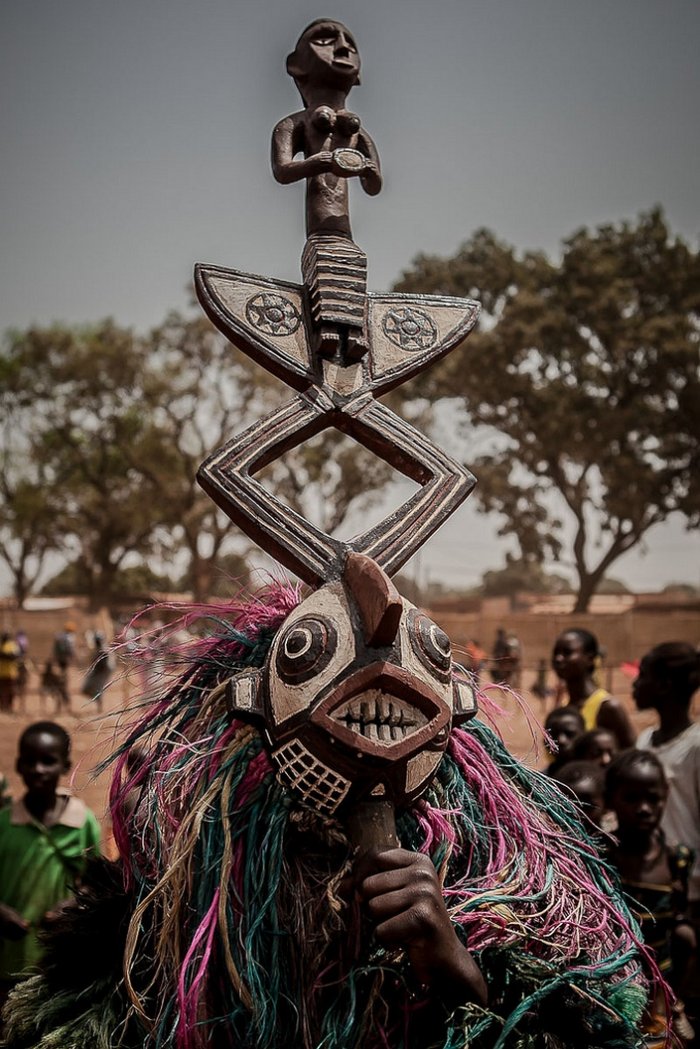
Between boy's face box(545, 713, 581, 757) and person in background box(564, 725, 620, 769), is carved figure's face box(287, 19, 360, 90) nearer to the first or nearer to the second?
person in background box(564, 725, 620, 769)

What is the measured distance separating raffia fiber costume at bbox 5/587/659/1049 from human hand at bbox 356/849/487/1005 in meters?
0.08

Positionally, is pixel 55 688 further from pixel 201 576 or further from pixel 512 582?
pixel 512 582

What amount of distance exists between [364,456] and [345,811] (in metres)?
20.8

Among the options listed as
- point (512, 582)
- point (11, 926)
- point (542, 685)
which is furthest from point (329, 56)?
point (512, 582)

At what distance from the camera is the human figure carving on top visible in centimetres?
190

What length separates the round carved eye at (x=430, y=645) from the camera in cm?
165

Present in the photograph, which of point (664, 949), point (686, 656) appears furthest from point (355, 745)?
point (686, 656)

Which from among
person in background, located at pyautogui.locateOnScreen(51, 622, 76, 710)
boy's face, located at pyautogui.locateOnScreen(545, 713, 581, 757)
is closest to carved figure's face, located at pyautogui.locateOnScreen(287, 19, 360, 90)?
boy's face, located at pyautogui.locateOnScreen(545, 713, 581, 757)

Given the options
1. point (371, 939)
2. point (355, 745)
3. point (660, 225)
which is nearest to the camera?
point (355, 745)

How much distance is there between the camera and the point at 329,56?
2.03 m

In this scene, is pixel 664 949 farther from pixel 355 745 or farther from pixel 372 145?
pixel 372 145

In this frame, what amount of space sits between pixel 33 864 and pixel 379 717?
2.26 meters

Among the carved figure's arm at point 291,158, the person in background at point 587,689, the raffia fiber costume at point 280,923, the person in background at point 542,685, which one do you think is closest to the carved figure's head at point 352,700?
the raffia fiber costume at point 280,923

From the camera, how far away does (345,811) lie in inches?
62.7
